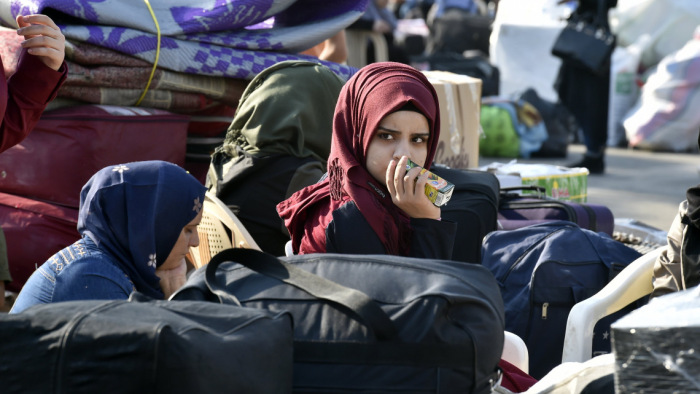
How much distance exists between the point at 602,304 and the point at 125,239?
4.20ft

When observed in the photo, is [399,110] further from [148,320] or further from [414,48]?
[414,48]

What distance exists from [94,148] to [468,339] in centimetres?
241

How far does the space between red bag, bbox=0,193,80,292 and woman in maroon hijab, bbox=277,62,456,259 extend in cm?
120

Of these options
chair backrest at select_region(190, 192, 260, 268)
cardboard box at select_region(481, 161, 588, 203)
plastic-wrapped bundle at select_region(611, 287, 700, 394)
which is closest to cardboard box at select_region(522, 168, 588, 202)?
cardboard box at select_region(481, 161, 588, 203)

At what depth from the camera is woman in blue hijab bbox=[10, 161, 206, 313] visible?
224cm

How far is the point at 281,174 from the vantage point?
11.0 feet

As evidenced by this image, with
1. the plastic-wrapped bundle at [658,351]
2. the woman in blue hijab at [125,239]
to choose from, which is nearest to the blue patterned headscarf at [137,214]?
the woman in blue hijab at [125,239]

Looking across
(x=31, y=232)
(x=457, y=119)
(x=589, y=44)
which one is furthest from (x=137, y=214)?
(x=589, y=44)

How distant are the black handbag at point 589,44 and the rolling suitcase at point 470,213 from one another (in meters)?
4.31

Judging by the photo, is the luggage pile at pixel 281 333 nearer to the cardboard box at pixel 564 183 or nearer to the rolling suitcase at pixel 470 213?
the rolling suitcase at pixel 470 213

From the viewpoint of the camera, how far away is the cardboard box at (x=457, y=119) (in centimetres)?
434

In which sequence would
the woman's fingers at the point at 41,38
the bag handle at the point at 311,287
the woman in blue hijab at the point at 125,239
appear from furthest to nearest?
1. the woman's fingers at the point at 41,38
2. the woman in blue hijab at the point at 125,239
3. the bag handle at the point at 311,287

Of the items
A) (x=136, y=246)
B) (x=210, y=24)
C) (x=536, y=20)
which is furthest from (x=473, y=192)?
(x=536, y=20)

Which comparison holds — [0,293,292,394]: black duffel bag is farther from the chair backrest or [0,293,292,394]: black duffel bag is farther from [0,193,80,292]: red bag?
[0,193,80,292]: red bag
